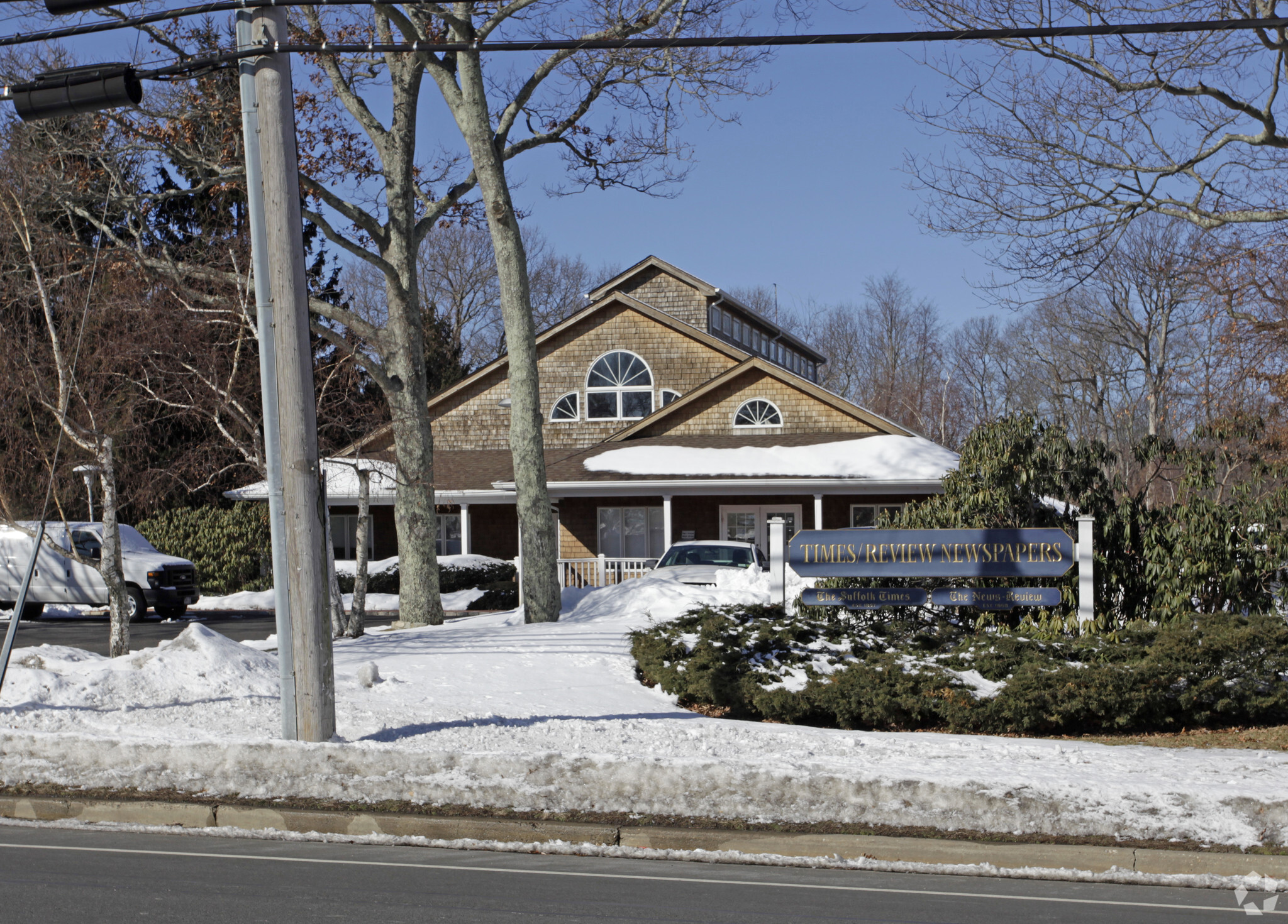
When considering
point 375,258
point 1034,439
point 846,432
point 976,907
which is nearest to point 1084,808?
point 976,907

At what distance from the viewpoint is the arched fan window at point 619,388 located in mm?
33906

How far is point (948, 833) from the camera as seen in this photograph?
24.7ft

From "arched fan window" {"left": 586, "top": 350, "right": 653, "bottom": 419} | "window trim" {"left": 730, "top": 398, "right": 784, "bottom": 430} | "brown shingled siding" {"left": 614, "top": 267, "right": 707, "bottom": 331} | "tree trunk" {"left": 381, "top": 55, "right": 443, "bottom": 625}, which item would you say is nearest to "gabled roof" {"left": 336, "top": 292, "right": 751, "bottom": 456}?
"arched fan window" {"left": 586, "top": 350, "right": 653, "bottom": 419}

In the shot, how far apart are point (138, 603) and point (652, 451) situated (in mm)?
12355

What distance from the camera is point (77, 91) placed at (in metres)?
9.20

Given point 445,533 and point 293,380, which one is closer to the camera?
point 293,380

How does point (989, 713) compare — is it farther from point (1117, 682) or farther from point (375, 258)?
point (375, 258)

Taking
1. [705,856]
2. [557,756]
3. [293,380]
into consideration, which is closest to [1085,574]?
[557,756]

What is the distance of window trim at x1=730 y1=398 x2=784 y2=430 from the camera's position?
104 ft

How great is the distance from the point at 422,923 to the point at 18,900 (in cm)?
215

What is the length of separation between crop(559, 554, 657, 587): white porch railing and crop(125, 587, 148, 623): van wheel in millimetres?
8534

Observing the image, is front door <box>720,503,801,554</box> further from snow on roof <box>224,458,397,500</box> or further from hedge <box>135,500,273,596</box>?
hedge <box>135,500,273,596</box>

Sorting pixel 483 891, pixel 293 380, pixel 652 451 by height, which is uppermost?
pixel 293 380

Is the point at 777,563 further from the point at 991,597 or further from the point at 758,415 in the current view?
the point at 758,415
